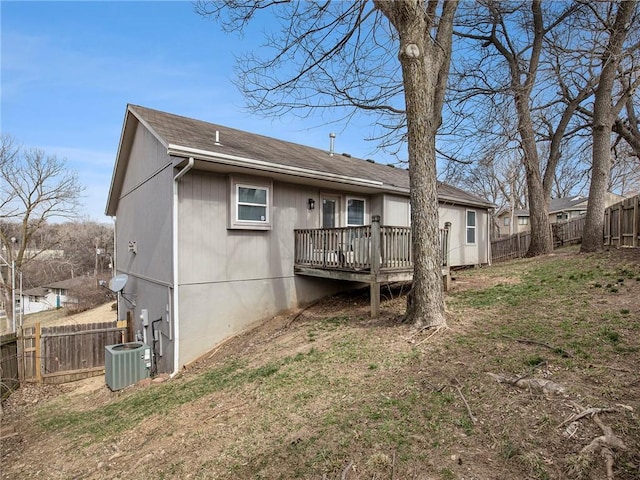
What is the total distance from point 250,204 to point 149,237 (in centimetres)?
323

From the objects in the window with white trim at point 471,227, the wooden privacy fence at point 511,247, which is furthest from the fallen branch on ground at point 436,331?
the wooden privacy fence at point 511,247

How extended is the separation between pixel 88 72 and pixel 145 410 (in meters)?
10.4

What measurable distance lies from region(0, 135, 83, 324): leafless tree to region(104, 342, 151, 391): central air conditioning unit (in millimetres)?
20283

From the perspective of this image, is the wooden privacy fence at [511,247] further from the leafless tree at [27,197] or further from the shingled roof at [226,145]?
the leafless tree at [27,197]

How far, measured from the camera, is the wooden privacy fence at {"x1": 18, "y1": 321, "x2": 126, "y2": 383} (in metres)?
8.95

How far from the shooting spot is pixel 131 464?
12.1 feet

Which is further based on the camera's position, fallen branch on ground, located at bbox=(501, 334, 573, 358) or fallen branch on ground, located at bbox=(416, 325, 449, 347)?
fallen branch on ground, located at bbox=(416, 325, 449, 347)

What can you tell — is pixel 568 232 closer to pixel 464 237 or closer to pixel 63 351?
pixel 464 237

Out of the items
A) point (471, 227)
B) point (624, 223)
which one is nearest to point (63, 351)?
point (471, 227)

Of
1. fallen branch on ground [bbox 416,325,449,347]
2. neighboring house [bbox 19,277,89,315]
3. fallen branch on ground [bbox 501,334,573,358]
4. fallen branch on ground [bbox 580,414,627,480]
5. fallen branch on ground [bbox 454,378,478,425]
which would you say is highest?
fallen branch on ground [bbox 501,334,573,358]

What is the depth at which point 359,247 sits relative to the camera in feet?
26.4

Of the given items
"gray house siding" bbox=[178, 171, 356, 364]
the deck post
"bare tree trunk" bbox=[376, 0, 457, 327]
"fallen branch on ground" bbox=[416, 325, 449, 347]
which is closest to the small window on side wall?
"gray house siding" bbox=[178, 171, 356, 364]

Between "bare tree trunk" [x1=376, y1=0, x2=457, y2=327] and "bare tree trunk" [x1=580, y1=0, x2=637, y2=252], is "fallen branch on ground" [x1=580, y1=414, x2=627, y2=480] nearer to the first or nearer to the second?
"bare tree trunk" [x1=376, y1=0, x2=457, y2=327]

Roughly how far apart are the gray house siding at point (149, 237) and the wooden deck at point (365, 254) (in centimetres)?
349
